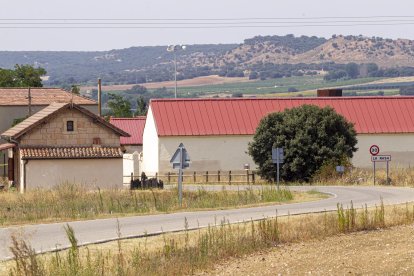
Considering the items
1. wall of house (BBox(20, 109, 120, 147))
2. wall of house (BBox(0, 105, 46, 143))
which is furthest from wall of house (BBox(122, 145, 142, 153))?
wall of house (BBox(20, 109, 120, 147))

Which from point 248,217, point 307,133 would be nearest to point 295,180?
point 307,133

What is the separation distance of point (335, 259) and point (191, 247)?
2.99 m

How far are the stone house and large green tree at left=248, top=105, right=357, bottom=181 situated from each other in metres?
9.48

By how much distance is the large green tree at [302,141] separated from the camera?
64.8 meters

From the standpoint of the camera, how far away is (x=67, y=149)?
6109cm

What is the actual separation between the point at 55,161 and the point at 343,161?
16.6m

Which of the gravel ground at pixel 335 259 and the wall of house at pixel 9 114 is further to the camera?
the wall of house at pixel 9 114

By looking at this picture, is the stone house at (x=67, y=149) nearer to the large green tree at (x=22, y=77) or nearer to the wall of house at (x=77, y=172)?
the wall of house at (x=77, y=172)

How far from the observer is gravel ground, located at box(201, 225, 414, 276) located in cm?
2161

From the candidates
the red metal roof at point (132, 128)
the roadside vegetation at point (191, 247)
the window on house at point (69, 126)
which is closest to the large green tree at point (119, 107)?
the red metal roof at point (132, 128)

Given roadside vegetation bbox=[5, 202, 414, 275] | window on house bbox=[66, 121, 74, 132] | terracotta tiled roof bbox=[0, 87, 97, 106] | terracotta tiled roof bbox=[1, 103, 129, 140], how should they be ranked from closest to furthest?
roadside vegetation bbox=[5, 202, 414, 275] → terracotta tiled roof bbox=[1, 103, 129, 140] → window on house bbox=[66, 121, 74, 132] → terracotta tiled roof bbox=[0, 87, 97, 106]

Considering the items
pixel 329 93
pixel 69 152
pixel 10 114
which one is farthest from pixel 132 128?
pixel 69 152

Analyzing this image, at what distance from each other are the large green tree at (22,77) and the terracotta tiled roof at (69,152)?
46.6m

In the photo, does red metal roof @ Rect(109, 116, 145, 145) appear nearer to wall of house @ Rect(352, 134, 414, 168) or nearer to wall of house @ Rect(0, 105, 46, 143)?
wall of house @ Rect(0, 105, 46, 143)
